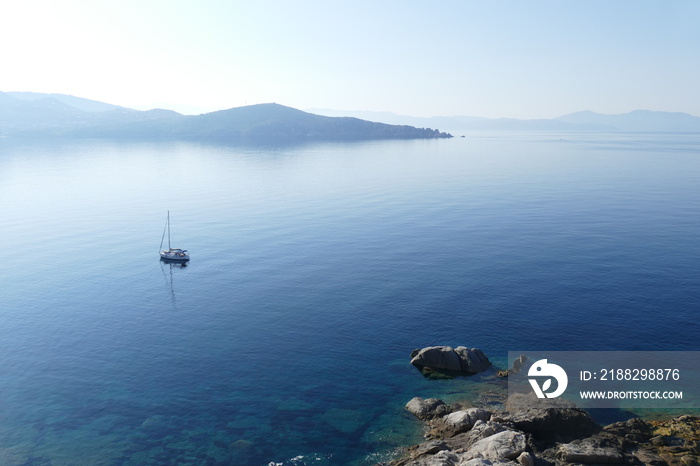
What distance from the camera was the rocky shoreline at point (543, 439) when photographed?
125ft

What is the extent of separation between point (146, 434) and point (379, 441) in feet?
77.3

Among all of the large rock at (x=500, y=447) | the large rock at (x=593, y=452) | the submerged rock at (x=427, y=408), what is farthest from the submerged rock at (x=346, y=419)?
the large rock at (x=593, y=452)

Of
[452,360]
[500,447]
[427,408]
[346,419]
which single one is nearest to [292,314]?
[346,419]

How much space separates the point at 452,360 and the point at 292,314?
27.3m

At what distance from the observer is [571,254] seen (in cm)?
9662

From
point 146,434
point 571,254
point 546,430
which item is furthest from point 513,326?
point 146,434

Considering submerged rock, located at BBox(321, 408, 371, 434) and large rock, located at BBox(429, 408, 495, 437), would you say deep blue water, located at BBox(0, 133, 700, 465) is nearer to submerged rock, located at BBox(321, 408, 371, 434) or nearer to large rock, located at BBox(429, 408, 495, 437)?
submerged rock, located at BBox(321, 408, 371, 434)

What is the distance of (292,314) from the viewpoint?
72.5 meters

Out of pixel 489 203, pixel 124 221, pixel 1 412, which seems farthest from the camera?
pixel 489 203

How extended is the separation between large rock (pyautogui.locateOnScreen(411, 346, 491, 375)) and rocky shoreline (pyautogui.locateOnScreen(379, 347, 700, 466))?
28.5ft

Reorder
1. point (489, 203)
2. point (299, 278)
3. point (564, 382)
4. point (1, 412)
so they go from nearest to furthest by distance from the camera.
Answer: point (1, 412)
point (564, 382)
point (299, 278)
point (489, 203)

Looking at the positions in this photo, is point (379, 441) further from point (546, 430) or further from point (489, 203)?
point (489, 203)

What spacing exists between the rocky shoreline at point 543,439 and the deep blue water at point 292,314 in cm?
375

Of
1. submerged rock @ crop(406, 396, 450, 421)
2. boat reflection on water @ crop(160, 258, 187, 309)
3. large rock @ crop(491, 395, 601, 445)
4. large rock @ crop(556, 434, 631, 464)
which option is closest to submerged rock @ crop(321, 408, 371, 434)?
submerged rock @ crop(406, 396, 450, 421)
